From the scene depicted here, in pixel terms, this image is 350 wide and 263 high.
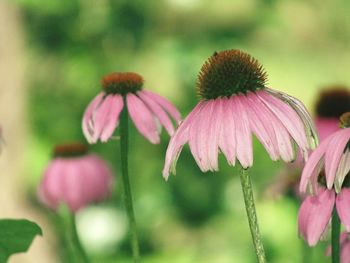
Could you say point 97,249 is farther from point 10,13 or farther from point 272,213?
point 10,13

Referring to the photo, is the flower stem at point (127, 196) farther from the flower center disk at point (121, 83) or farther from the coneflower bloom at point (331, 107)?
the coneflower bloom at point (331, 107)

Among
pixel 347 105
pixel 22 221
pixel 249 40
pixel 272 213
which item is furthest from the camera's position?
pixel 249 40

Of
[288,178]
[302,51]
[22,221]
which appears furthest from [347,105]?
[302,51]

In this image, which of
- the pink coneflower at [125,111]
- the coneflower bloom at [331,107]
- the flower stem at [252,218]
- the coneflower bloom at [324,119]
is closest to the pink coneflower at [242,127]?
the flower stem at [252,218]

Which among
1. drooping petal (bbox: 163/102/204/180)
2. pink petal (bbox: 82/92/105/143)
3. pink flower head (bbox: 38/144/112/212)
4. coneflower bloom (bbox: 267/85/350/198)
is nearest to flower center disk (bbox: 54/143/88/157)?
pink flower head (bbox: 38/144/112/212)

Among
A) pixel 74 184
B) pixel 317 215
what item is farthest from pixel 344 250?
pixel 74 184

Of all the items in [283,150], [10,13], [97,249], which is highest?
[10,13]

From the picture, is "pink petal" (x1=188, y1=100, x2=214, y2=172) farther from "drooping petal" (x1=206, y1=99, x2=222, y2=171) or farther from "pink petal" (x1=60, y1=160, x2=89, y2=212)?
"pink petal" (x1=60, y1=160, x2=89, y2=212)
